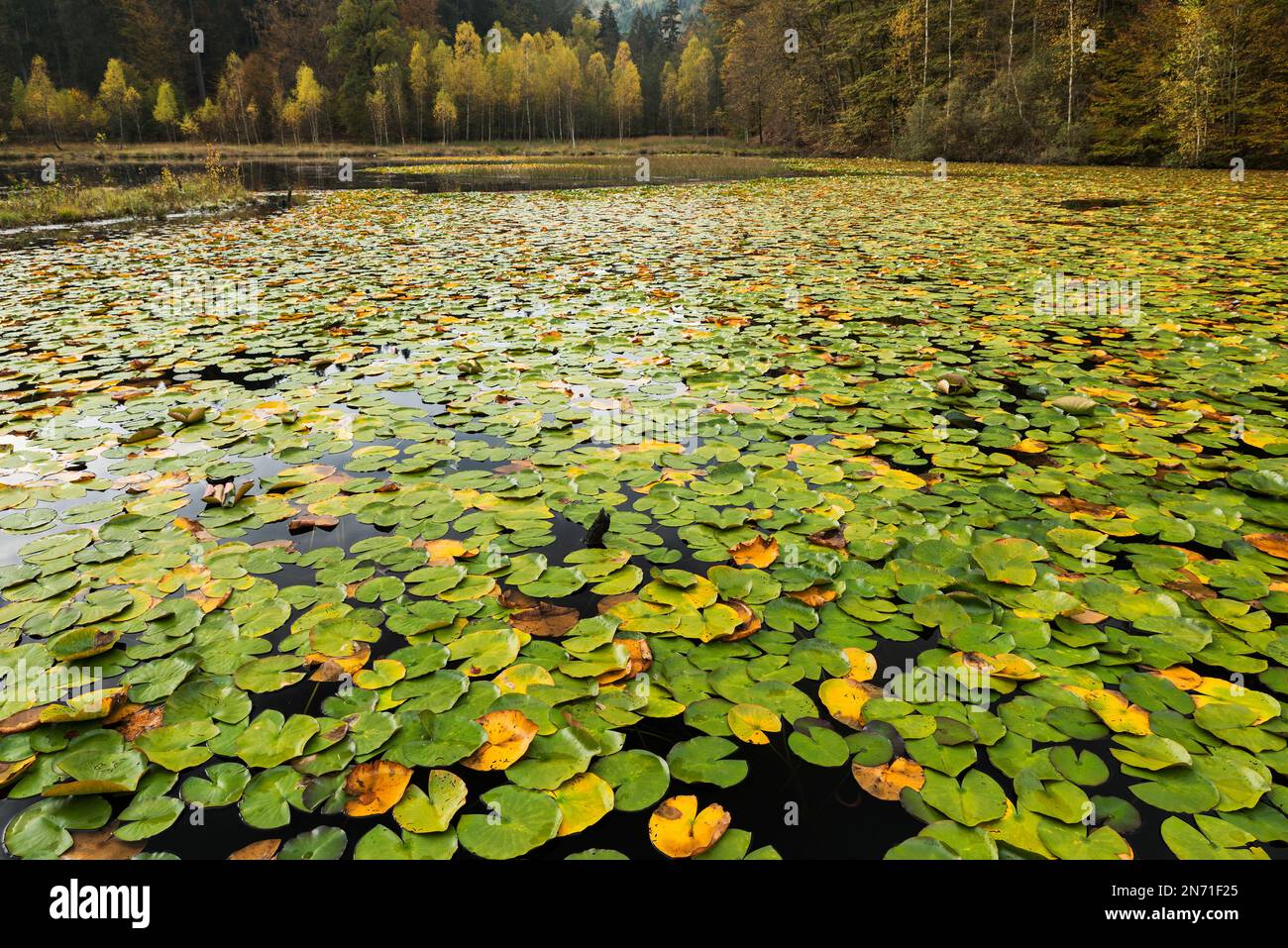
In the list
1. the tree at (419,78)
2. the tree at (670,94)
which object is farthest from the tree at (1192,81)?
the tree at (419,78)

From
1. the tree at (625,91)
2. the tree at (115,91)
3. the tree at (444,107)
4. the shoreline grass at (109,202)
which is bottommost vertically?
the shoreline grass at (109,202)

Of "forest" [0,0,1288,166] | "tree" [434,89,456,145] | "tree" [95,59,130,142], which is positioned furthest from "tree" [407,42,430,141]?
"tree" [95,59,130,142]

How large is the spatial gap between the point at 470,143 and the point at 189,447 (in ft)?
169

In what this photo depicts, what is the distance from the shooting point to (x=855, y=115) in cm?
3100

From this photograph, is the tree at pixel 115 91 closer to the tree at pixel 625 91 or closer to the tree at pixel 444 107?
the tree at pixel 444 107

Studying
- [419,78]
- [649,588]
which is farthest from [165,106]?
[649,588]

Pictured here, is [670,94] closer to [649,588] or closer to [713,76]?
[713,76]

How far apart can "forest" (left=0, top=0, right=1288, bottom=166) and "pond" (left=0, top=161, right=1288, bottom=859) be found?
63.0 feet

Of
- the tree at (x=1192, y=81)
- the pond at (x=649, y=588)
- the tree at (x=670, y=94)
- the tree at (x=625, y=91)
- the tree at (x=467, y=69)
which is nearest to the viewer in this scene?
the pond at (x=649, y=588)

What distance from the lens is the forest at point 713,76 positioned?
699 inches

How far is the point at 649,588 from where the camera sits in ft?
5.79

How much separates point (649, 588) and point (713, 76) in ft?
194

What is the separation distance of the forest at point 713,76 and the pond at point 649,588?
1919cm

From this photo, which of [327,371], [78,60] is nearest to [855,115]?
[327,371]
